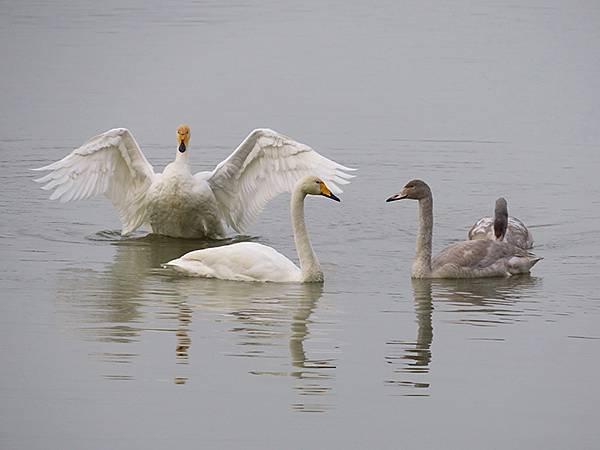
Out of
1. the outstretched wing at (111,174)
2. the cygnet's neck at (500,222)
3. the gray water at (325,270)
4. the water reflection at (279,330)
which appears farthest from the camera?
the outstretched wing at (111,174)

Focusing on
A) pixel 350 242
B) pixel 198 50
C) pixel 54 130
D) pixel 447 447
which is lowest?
pixel 447 447

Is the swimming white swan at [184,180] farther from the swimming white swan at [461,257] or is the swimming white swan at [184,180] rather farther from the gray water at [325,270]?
the swimming white swan at [461,257]

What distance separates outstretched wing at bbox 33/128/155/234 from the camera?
49.3ft

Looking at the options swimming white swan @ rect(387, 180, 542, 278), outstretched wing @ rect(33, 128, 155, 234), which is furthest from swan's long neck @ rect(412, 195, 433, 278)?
outstretched wing @ rect(33, 128, 155, 234)

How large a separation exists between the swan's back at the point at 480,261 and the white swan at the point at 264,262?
1140 mm

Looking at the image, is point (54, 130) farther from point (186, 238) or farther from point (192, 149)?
point (186, 238)

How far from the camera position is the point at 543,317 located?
11266 millimetres

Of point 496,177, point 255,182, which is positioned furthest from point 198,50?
Result: point 255,182

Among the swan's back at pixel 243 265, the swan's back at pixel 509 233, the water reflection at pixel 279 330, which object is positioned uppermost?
the swan's back at pixel 509 233

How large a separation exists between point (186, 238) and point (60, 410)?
6812 millimetres

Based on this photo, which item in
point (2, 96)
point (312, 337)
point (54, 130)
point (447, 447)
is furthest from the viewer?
point (2, 96)

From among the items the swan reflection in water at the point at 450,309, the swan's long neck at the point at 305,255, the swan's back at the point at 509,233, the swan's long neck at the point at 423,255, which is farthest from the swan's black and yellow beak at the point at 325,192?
the swan's back at the point at 509,233

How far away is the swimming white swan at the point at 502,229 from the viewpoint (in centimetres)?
1384

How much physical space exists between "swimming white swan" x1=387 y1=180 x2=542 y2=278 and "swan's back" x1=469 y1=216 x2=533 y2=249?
87cm
